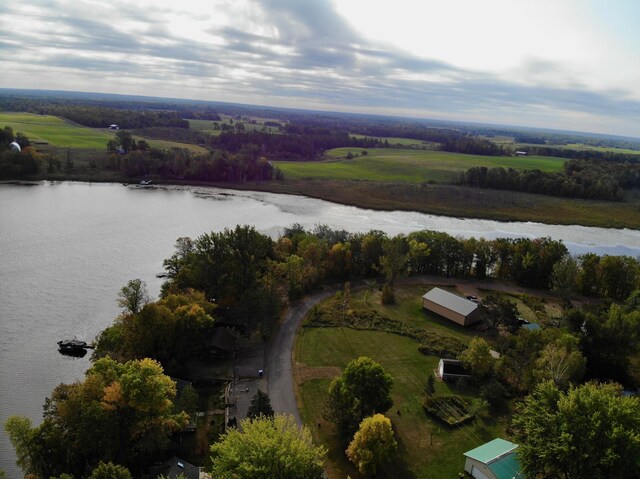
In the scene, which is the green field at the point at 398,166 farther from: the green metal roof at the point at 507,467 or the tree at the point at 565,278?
the green metal roof at the point at 507,467

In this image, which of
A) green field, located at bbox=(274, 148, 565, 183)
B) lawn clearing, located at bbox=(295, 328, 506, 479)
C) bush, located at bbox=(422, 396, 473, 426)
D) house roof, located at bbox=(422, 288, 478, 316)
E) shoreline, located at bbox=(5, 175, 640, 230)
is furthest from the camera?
green field, located at bbox=(274, 148, 565, 183)

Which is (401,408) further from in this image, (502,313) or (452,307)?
(452,307)

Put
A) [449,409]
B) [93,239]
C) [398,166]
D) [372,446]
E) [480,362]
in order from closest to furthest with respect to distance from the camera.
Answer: [372,446] < [449,409] < [480,362] < [93,239] < [398,166]

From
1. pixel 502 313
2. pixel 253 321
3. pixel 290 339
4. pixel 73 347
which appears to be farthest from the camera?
pixel 502 313

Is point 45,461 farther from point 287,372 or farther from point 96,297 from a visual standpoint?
point 96,297

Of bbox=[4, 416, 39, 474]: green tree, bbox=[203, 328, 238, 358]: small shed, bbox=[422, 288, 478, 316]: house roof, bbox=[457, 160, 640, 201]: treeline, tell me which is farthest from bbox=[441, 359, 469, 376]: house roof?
bbox=[457, 160, 640, 201]: treeline

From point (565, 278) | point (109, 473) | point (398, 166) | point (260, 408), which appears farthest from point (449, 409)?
point (398, 166)

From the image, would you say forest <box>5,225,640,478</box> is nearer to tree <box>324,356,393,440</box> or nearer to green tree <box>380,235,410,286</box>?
green tree <box>380,235,410,286</box>
